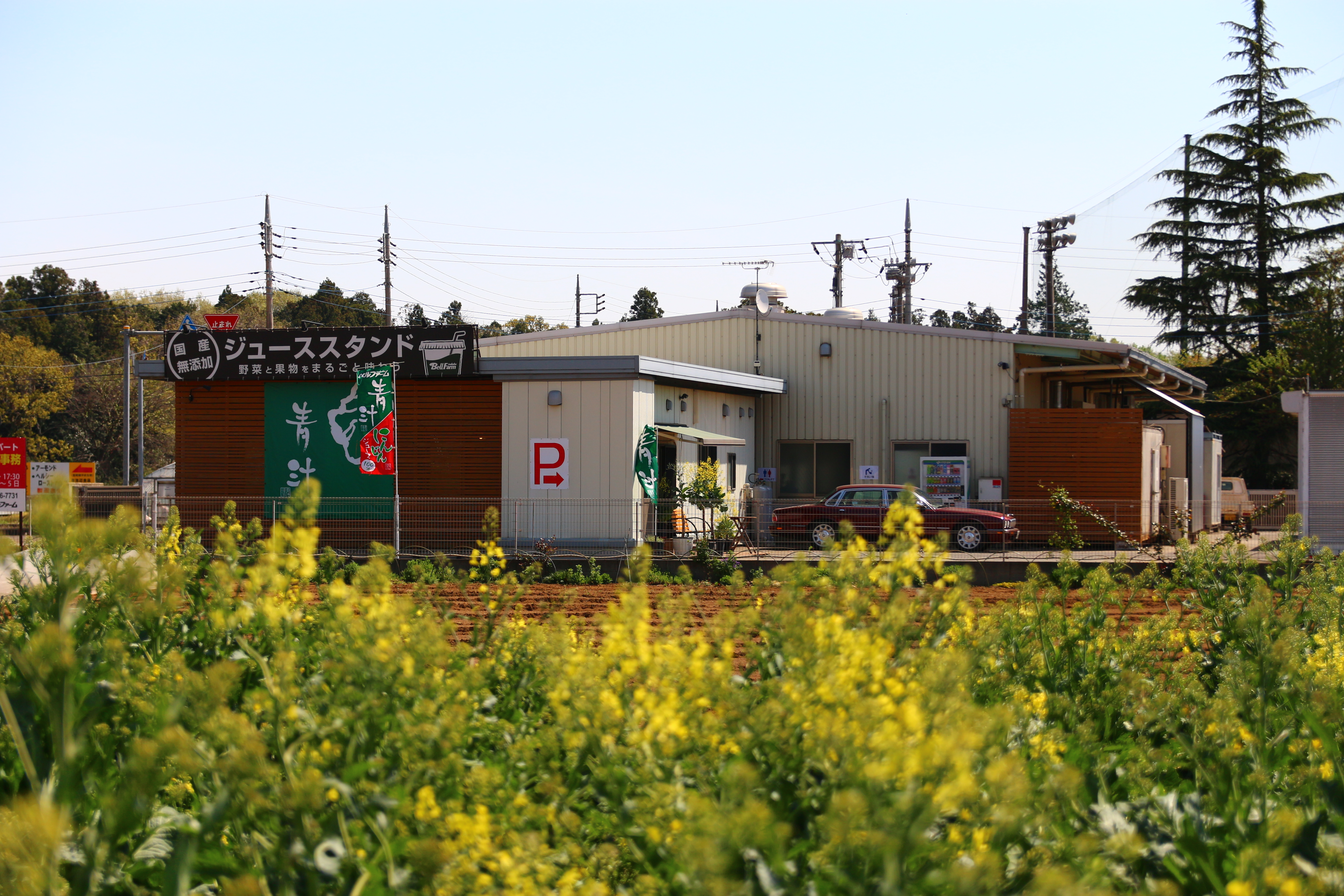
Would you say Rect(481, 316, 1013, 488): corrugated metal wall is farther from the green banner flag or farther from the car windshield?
the green banner flag

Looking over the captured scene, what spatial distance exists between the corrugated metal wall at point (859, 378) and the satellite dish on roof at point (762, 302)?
22 cm

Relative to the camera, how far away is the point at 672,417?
21.8m

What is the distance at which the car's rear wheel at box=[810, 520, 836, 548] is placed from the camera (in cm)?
2023

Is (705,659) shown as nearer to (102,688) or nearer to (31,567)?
(102,688)

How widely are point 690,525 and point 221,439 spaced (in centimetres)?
922

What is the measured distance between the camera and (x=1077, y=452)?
22.8 meters

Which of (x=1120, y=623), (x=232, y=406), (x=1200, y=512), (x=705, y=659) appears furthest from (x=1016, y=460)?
(x=705, y=659)

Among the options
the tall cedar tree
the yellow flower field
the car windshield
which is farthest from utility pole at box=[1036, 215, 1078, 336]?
the yellow flower field

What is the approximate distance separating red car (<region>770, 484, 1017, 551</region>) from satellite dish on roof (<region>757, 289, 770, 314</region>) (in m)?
6.11

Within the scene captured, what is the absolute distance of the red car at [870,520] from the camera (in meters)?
19.9

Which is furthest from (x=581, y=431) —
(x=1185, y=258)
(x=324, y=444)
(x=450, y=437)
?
(x=1185, y=258)

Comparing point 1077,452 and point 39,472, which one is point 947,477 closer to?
point 1077,452

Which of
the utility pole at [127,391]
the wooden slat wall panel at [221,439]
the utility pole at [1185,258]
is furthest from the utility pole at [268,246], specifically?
the utility pole at [1185,258]

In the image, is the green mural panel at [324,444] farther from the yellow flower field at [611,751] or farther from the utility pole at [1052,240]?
the utility pole at [1052,240]
